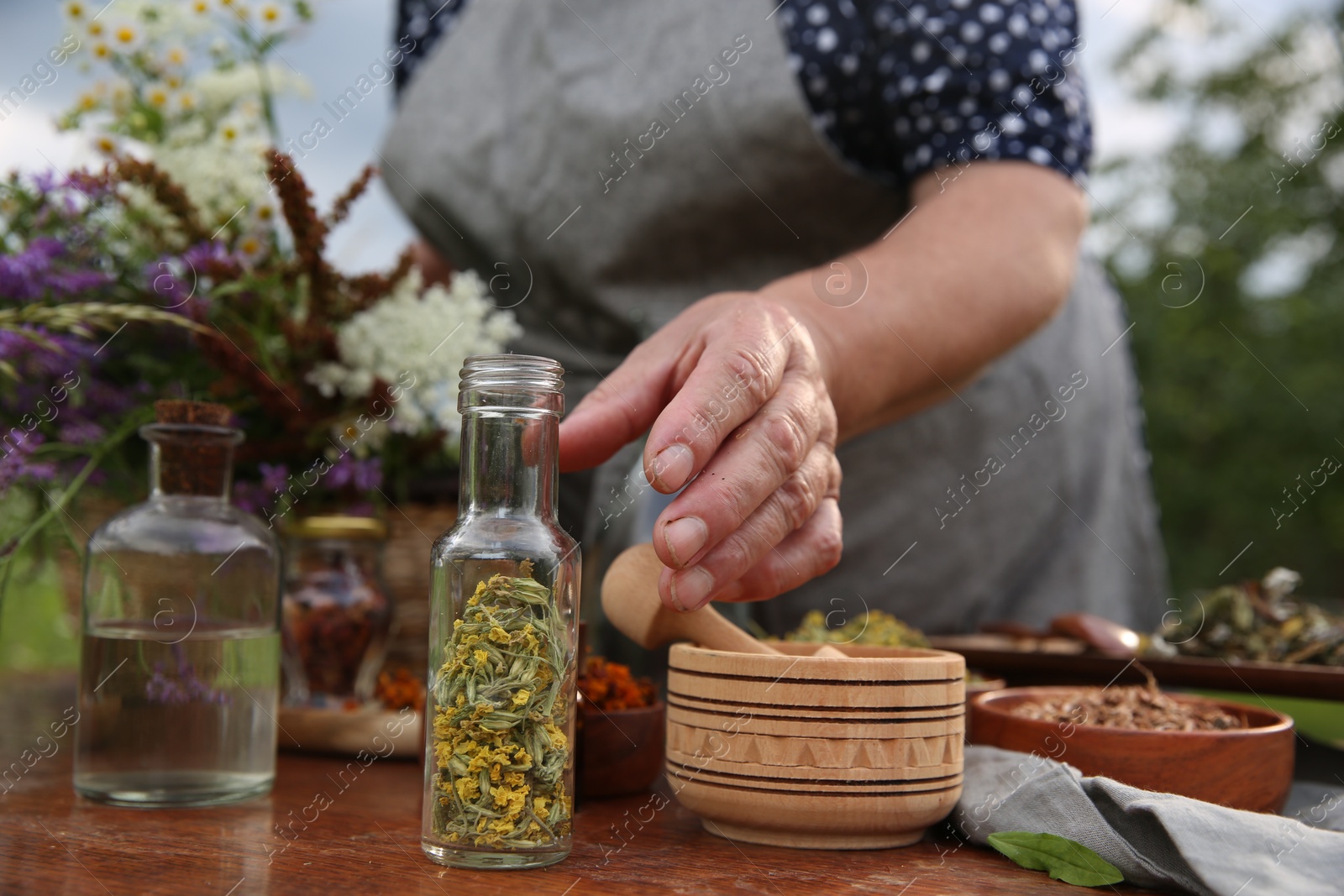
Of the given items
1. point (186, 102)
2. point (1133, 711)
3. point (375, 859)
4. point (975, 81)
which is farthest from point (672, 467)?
point (186, 102)

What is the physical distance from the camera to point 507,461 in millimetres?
654

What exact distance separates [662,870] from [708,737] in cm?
8

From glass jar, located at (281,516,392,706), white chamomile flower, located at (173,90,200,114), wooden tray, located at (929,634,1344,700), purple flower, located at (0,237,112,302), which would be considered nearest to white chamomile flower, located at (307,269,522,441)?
glass jar, located at (281,516,392,706)

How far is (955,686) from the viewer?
2.24ft

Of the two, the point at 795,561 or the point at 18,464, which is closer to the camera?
the point at 795,561

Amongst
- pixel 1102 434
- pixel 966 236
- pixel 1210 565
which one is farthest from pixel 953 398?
pixel 1210 565

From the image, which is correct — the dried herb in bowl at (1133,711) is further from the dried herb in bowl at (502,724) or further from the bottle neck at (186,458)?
the bottle neck at (186,458)

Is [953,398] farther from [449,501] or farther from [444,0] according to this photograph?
[444,0]

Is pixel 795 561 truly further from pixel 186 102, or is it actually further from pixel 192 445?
pixel 186 102

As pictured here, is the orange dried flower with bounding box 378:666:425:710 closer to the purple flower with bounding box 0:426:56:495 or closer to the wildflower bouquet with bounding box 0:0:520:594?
the wildflower bouquet with bounding box 0:0:520:594

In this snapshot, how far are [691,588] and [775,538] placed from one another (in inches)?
3.3

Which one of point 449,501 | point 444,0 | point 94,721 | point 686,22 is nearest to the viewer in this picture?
point 94,721

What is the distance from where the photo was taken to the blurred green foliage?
7.63 meters

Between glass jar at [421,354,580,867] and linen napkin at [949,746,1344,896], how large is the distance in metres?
0.28
